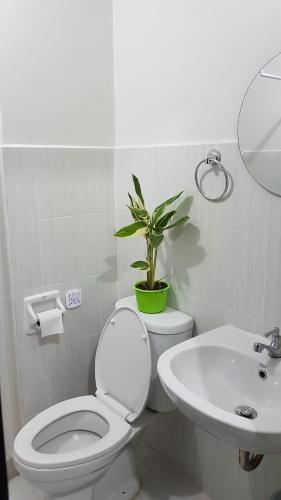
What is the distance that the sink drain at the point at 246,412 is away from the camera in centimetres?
117

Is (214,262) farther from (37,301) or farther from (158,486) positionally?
(158,486)

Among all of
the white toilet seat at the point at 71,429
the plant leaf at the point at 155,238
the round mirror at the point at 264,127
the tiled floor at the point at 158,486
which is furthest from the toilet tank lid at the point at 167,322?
the tiled floor at the point at 158,486

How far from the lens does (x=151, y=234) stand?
147cm

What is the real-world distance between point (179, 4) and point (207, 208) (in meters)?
0.77

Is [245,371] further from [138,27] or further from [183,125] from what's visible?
[138,27]

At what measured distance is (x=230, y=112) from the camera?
1.30 meters

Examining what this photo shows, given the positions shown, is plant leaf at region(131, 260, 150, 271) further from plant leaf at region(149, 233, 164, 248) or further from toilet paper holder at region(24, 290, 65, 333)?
toilet paper holder at region(24, 290, 65, 333)

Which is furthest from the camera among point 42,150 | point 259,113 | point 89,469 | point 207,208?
point 42,150

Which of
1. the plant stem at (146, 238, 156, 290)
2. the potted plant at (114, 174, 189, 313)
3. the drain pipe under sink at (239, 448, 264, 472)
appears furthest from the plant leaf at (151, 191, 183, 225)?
the drain pipe under sink at (239, 448, 264, 472)

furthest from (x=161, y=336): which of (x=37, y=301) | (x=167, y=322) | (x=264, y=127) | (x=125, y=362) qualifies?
(x=264, y=127)

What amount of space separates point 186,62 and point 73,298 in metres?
1.10

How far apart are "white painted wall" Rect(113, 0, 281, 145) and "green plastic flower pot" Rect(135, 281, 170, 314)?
61 cm

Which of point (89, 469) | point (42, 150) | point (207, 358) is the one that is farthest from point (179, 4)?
point (89, 469)

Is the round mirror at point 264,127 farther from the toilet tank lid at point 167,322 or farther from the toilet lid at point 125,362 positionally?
the toilet lid at point 125,362
